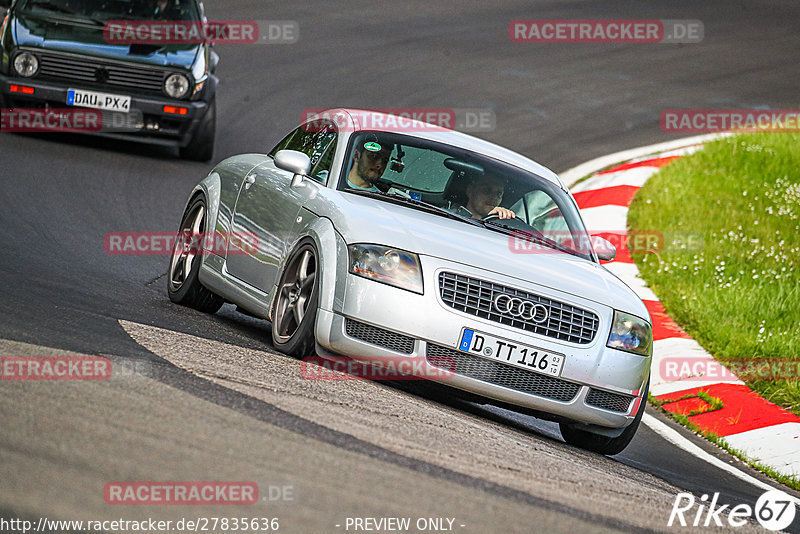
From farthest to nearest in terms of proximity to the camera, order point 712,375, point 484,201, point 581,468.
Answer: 1. point 712,375
2. point 484,201
3. point 581,468

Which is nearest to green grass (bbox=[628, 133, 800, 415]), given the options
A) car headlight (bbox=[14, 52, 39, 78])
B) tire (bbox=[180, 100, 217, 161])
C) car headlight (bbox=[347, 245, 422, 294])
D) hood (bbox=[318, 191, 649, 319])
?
hood (bbox=[318, 191, 649, 319])

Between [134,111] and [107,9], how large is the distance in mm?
1300

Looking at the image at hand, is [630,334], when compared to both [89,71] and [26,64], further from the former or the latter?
[26,64]

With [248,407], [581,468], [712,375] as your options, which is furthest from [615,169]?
[248,407]

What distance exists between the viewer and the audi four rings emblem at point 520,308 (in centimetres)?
630

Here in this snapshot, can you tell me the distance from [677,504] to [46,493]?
2.58 meters

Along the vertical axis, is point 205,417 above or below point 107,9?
below

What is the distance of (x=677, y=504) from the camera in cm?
515

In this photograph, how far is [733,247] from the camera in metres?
11.8

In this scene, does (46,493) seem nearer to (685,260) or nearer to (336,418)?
(336,418)

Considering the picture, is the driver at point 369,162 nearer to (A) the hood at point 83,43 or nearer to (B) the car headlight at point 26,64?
(A) the hood at point 83,43
